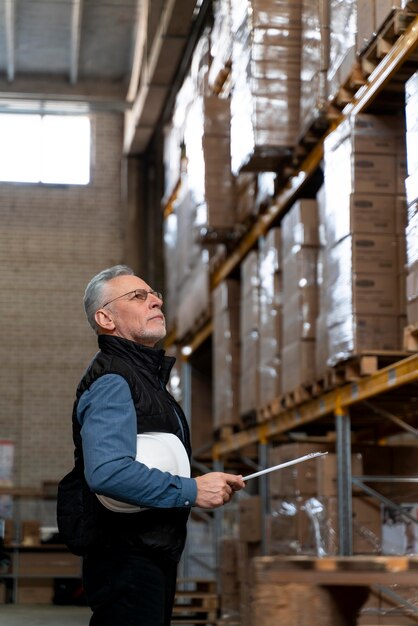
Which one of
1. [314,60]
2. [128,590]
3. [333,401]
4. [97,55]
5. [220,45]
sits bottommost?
[128,590]

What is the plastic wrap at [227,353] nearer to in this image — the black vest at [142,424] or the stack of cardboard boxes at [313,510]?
the stack of cardboard boxes at [313,510]

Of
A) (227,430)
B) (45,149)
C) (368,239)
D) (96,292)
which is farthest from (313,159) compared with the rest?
(45,149)

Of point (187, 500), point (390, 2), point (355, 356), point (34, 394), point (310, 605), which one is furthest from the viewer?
point (34, 394)

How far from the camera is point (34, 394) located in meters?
21.0

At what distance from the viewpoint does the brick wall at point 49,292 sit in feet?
68.5

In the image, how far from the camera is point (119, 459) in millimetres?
3379

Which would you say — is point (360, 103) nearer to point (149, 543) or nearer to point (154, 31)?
point (149, 543)

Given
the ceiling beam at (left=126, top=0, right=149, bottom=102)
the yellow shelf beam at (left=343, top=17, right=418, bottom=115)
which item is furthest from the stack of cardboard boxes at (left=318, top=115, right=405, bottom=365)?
the ceiling beam at (left=126, top=0, right=149, bottom=102)

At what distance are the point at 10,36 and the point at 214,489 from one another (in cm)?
1691

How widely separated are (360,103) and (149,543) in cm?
534

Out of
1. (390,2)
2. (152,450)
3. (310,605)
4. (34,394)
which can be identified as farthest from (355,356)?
(34,394)

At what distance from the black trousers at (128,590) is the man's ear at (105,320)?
2.42ft

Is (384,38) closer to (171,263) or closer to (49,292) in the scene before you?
(171,263)

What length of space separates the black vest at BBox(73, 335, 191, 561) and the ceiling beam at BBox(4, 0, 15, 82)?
1534 cm
